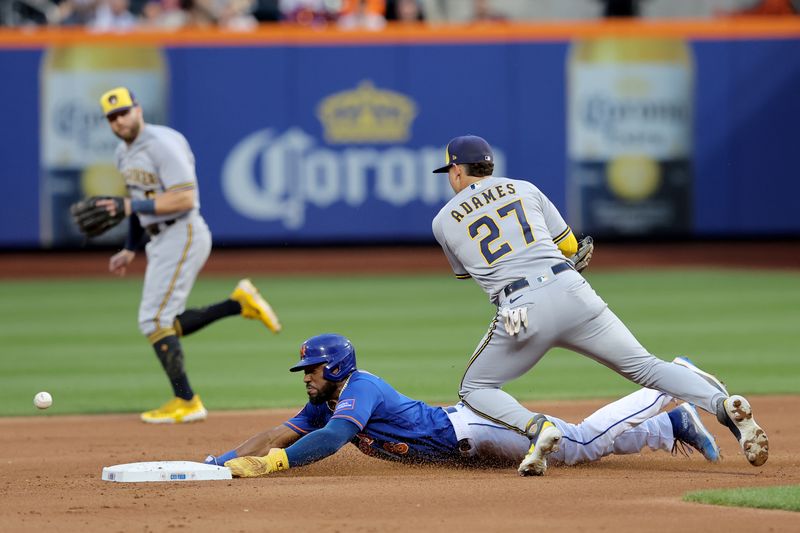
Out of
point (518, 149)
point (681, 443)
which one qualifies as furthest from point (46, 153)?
point (681, 443)

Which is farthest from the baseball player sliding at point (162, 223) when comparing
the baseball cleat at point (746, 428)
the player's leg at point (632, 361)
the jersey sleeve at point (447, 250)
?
the baseball cleat at point (746, 428)

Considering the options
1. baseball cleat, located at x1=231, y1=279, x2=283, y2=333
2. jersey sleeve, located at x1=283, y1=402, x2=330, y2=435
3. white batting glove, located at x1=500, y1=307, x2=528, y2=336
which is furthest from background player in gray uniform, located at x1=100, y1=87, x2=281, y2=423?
white batting glove, located at x1=500, y1=307, x2=528, y2=336

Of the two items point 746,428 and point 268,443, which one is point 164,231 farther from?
point 746,428

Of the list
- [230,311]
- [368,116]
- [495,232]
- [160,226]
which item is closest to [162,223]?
[160,226]

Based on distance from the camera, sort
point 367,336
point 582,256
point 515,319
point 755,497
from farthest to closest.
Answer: point 367,336, point 582,256, point 515,319, point 755,497

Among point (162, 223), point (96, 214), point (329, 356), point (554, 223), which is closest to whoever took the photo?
point (329, 356)

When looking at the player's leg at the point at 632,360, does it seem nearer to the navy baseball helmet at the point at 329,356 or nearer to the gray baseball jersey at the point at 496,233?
the gray baseball jersey at the point at 496,233

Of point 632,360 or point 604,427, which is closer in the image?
point 632,360

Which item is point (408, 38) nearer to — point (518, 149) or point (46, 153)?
point (518, 149)
